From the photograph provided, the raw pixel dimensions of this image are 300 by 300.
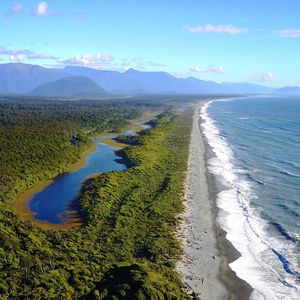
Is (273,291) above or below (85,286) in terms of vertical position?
below

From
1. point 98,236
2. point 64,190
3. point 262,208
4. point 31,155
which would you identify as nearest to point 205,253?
point 98,236

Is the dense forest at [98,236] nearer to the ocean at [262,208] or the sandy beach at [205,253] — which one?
the sandy beach at [205,253]

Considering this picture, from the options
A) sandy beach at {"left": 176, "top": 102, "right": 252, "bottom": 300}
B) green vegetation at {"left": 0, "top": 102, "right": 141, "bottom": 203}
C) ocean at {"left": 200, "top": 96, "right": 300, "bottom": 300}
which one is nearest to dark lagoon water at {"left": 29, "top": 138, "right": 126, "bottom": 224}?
green vegetation at {"left": 0, "top": 102, "right": 141, "bottom": 203}

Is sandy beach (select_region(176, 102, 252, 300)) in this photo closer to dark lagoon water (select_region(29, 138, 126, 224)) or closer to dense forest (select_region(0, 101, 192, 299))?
dense forest (select_region(0, 101, 192, 299))

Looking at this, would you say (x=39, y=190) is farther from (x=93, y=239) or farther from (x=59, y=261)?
(x=59, y=261)

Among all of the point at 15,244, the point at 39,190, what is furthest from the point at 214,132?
the point at 15,244

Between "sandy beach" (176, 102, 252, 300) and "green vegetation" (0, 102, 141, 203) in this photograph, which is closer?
"sandy beach" (176, 102, 252, 300)

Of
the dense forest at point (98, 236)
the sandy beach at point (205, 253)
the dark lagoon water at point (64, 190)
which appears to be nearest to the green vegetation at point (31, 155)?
the dense forest at point (98, 236)
